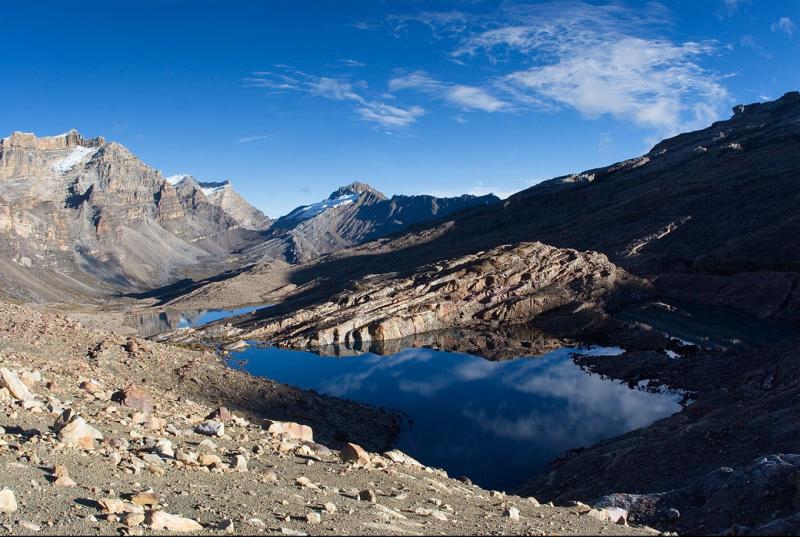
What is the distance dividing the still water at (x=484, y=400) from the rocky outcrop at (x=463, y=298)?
24.4 feet

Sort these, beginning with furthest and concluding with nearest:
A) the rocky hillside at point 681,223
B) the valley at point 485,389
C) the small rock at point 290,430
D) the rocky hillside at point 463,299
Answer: the rocky hillside at point 681,223, the rocky hillside at point 463,299, the small rock at point 290,430, the valley at point 485,389

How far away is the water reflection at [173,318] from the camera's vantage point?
3914 inches

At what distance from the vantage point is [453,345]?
60656mm

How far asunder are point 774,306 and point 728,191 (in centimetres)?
4639

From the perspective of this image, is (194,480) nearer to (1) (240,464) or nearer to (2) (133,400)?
(1) (240,464)

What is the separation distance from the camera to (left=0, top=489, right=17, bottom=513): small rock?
6867 mm

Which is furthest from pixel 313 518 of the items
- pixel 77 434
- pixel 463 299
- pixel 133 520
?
pixel 463 299

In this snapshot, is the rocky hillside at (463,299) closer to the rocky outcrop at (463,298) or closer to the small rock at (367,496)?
the rocky outcrop at (463,298)

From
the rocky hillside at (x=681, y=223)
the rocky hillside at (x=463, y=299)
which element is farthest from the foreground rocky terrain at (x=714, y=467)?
the rocky hillside at (x=681, y=223)

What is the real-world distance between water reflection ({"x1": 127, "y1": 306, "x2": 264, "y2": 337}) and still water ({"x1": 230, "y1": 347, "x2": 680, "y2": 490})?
46.6 m

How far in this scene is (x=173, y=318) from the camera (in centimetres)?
11262

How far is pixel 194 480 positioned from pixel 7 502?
3122 mm

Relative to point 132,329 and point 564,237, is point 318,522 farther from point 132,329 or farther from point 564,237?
point 564,237

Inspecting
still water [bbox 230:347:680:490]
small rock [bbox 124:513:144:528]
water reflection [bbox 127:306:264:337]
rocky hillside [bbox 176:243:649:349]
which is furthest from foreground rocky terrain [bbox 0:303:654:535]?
water reflection [bbox 127:306:264:337]
